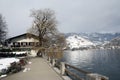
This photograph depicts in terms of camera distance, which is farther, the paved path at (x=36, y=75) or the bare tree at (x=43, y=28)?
the bare tree at (x=43, y=28)

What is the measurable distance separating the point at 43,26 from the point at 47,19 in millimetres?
2848

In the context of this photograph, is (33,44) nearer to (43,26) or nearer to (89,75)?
(43,26)

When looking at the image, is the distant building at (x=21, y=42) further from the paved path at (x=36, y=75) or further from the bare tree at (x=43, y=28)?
the paved path at (x=36, y=75)

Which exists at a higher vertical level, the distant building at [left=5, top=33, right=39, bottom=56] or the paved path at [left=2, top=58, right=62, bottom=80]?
the distant building at [left=5, top=33, right=39, bottom=56]

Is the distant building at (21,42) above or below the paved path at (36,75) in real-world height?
above

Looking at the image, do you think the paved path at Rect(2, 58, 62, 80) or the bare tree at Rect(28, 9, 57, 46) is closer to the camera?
the paved path at Rect(2, 58, 62, 80)

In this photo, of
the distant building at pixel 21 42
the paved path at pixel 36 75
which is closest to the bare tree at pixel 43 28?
the distant building at pixel 21 42

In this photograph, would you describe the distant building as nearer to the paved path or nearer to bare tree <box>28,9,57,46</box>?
bare tree <box>28,9,57,46</box>

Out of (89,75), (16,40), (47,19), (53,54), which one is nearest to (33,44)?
(16,40)

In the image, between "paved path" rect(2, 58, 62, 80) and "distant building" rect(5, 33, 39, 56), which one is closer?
"paved path" rect(2, 58, 62, 80)

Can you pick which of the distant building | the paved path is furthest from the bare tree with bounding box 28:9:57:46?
the paved path

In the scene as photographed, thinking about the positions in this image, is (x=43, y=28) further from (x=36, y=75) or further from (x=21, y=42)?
(x=36, y=75)

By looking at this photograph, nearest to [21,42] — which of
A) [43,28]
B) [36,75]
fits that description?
[43,28]

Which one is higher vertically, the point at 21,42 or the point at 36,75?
the point at 21,42
